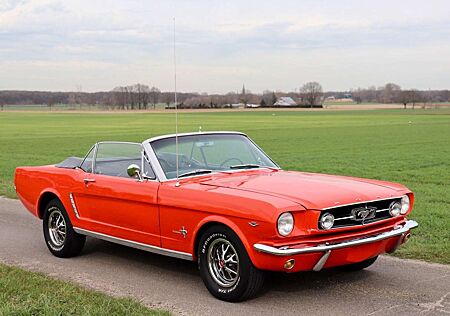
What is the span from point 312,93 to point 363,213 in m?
190

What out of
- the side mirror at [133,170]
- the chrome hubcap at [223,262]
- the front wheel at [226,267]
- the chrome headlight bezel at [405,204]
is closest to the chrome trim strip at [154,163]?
the side mirror at [133,170]

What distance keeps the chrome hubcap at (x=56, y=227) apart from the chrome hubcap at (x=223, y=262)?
2.51 m

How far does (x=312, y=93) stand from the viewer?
630 feet

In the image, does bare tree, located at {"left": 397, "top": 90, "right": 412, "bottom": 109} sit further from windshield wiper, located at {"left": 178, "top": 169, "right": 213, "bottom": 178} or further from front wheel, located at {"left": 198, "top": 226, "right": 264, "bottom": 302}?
front wheel, located at {"left": 198, "top": 226, "right": 264, "bottom": 302}

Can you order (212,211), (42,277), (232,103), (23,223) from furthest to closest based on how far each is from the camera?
(232,103), (23,223), (42,277), (212,211)

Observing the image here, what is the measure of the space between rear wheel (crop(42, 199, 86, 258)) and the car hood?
2.03 metres

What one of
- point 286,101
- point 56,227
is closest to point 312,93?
point 286,101

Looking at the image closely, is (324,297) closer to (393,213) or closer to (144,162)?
(393,213)

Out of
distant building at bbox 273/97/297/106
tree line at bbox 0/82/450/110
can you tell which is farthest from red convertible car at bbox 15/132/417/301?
distant building at bbox 273/97/297/106

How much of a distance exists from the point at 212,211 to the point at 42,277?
1.95 meters

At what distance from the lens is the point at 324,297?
17.3 feet

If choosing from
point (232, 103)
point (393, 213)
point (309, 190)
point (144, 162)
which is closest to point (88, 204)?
point (144, 162)

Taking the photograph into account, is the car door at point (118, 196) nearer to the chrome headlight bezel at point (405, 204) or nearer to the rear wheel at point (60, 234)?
the rear wheel at point (60, 234)

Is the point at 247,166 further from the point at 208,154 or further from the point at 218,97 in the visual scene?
the point at 218,97
